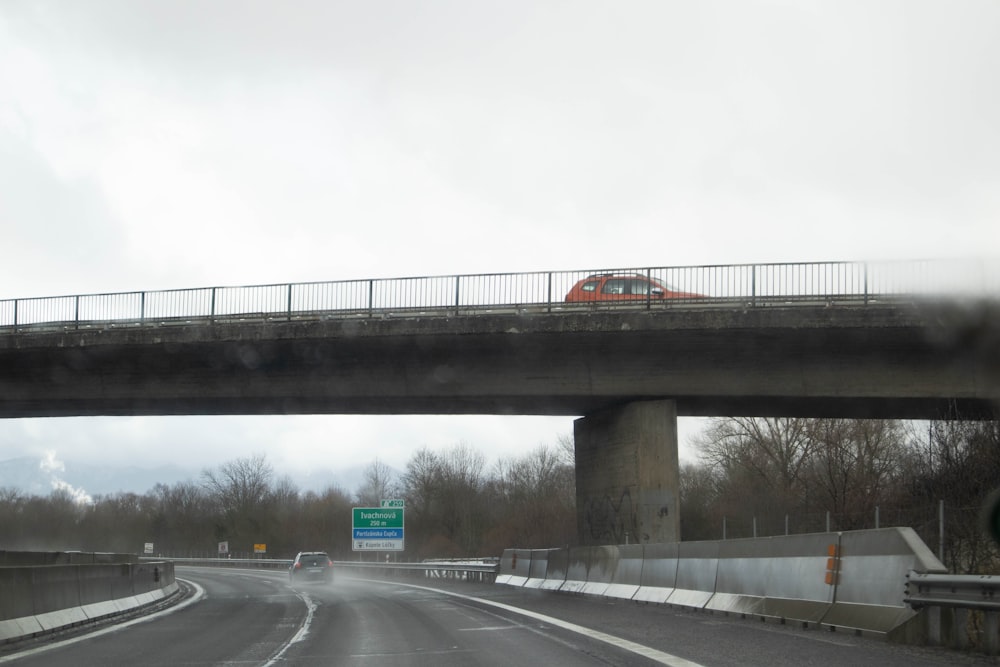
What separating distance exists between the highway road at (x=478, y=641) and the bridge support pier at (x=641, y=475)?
8.48 m

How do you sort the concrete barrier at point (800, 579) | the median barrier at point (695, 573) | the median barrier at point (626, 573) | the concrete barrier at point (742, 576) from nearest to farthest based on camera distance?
the concrete barrier at point (800, 579)
the concrete barrier at point (742, 576)
the median barrier at point (695, 573)
the median barrier at point (626, 573)

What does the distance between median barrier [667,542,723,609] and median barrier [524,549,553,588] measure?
11.3 m

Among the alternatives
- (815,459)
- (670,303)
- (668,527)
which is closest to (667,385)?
(670,303)

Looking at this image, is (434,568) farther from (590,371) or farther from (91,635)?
(91,635)

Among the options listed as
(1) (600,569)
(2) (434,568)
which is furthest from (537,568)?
(2) (434,568)

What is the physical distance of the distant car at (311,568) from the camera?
4372 cm

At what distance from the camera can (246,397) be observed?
3122 cm

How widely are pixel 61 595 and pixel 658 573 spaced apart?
11188mm

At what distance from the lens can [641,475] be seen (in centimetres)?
2892

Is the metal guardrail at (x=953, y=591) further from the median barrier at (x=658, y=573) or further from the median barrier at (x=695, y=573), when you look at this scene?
the median barrier at (x=658, y=573)

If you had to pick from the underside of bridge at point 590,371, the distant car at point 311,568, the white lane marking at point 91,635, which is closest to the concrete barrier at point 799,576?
the underside of bridge at point 590,371

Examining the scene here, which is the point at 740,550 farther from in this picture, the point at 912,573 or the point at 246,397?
the point at 246,397

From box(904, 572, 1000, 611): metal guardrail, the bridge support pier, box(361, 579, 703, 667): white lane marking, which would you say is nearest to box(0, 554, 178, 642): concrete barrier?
box(361, 579, 703, 667): white lane marking

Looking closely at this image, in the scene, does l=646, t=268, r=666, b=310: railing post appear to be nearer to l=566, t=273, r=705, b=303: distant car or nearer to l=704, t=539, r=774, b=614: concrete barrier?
l=566, t=273, r=705, b=303: distant car
